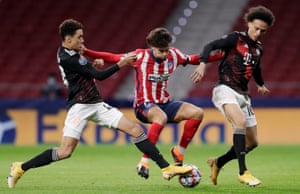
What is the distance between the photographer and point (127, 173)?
462 inches

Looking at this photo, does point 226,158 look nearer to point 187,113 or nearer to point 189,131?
point 189,131

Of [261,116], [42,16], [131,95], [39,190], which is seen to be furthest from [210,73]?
[39,190]

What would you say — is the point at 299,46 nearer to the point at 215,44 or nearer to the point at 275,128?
the point at 275,128

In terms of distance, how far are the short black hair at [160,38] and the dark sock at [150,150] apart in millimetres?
1303

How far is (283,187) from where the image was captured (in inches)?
376

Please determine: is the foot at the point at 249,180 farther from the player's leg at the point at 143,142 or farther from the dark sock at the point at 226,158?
the dark sock at the point at 226,158

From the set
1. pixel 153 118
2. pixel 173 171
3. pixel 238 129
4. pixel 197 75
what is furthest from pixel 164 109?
pixel 173 171

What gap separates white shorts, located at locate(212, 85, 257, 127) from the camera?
994 cm

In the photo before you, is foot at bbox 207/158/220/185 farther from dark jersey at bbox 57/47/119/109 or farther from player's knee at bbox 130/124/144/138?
dark jersey at bbox 57/47/119/109

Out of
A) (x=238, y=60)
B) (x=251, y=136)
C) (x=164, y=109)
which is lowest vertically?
(x=251, y=136)

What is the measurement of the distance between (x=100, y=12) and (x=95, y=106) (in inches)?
605

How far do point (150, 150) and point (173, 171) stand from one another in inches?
14.6

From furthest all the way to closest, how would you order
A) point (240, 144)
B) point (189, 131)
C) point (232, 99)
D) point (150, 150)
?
point (189, 131), point (232, 99), point (240, 144), point (150, 150)

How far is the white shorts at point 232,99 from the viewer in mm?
9938
